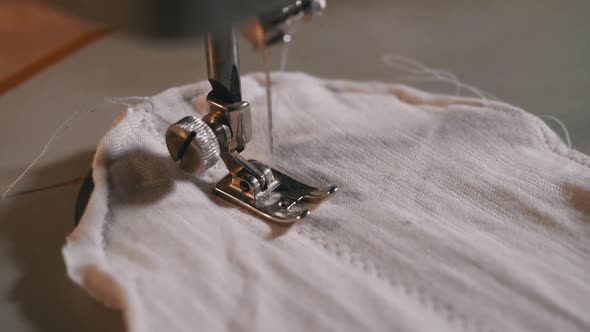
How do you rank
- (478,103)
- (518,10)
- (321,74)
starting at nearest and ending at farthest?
(478,103)
(321,74)
(518,10)

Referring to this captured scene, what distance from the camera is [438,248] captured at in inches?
20.5

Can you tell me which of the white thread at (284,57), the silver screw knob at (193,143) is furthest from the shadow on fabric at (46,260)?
the white thread at (284,57)

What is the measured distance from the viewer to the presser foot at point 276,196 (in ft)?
1.86

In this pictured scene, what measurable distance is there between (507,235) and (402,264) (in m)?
0.11

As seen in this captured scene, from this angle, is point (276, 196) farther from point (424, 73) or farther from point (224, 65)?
point (424, 73)

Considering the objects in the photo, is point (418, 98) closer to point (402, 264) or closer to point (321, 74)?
point (321, 74)

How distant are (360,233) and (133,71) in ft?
1.73

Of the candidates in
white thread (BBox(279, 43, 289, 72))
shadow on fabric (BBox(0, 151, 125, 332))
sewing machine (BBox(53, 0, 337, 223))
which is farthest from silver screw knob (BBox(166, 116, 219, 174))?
white thread (BBox(279, 43, 289, 72))

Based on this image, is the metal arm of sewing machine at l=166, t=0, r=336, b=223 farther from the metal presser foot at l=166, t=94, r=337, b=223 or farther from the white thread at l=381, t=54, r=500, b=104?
the white thread at l=381, t=54, r=500, b=104

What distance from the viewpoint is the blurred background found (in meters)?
0.54

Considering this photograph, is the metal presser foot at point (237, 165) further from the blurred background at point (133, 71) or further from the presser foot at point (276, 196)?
the blurred background at point (133, 71)

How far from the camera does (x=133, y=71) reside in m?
0.90

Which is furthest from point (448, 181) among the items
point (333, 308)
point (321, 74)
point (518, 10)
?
point (518, 10)

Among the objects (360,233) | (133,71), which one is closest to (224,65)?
(360,233)
